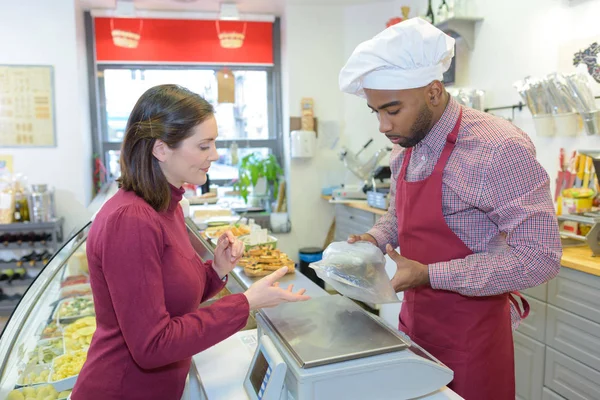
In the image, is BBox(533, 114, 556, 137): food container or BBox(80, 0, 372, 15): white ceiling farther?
BBox(80, 0, 372, 15): white ceiling

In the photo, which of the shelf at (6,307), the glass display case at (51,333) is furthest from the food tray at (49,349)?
the shelf at (6,307)

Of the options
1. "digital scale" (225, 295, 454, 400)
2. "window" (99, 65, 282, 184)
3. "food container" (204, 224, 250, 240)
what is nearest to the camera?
"digital scale" (225, 295, 454, 400)

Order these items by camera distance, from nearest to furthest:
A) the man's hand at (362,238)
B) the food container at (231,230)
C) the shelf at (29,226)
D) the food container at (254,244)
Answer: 1. the man's hand at (362,238)
2. the food container at (254,244)
3. the food container at (231,230)
4. the shelf at (29,226)

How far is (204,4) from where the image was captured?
539 cm

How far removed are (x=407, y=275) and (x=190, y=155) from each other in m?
0.71

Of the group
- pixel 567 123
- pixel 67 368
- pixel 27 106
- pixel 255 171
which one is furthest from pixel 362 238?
pixel 27 106

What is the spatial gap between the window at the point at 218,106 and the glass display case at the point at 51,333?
354cm

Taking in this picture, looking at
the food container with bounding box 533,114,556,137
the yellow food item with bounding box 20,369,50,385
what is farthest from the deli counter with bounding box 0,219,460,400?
the food container with bounding box 533,114,556,137

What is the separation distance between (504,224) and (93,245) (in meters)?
1.12

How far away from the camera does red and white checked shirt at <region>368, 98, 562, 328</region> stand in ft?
4.51

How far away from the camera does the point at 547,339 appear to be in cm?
260

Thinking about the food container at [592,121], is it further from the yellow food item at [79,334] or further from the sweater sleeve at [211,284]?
the yellow food item at [79,334]

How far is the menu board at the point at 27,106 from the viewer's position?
4855mm

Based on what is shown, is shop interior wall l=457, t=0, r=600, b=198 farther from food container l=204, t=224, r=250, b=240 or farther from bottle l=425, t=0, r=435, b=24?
food container l=204, t=224, r=250, b=240
